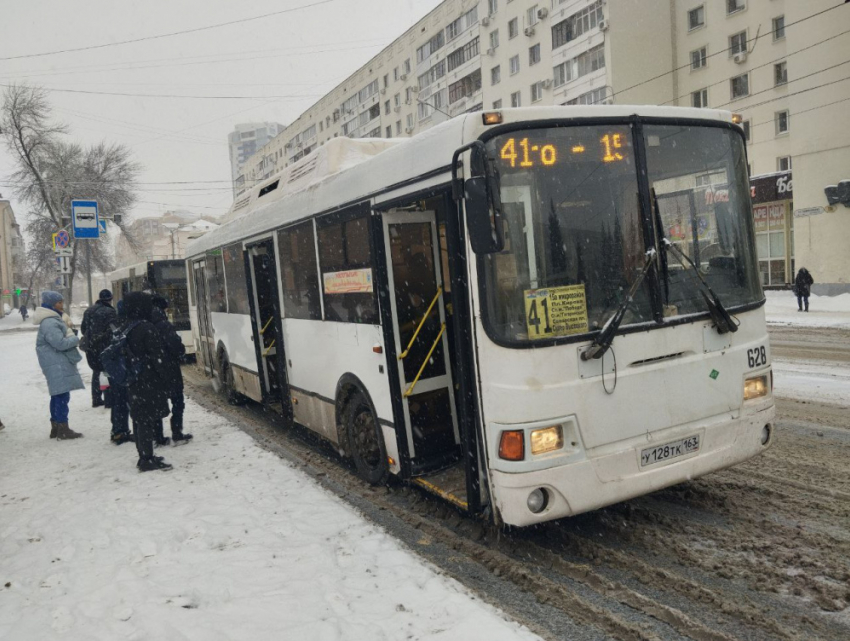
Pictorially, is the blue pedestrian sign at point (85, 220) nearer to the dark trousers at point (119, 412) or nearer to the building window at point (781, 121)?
the dark trousers at point (119, 412)

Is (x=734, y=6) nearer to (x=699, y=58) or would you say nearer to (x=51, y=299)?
(x=699, y=58)

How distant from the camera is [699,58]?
37031 mm

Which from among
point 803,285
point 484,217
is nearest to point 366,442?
point 484,217

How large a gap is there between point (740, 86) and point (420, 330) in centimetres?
3551

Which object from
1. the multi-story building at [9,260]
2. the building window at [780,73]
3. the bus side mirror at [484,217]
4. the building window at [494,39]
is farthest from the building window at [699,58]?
the multi-story building at [9,260]

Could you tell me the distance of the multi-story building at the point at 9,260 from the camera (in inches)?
3445

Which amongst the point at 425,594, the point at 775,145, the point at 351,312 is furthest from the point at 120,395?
the point at 775,145

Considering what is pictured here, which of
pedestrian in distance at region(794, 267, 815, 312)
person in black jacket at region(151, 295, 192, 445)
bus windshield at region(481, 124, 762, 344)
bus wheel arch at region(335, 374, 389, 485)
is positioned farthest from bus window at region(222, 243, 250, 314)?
pedestrian in distance at region(794, 267, 815, 312)

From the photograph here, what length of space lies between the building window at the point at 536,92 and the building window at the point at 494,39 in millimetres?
4604

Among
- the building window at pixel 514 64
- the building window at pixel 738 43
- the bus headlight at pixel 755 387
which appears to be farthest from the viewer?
the building window at pixel 514 64

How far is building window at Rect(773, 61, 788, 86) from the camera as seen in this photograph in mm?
33031

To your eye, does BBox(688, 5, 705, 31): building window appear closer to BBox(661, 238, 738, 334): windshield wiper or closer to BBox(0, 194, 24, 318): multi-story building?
BBox(661, 238, 738, 334): windshield wiper

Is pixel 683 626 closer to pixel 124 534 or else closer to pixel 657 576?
pixel 657 576

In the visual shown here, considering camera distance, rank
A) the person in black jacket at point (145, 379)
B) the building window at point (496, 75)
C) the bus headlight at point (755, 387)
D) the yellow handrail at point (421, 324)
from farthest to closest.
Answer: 1. the building window at point (496, 75)
2. the person in black jacket at point (145, 379)
3. the yellow handrail at point (421, 324)
4. the bus headlight at point (755, 387)
